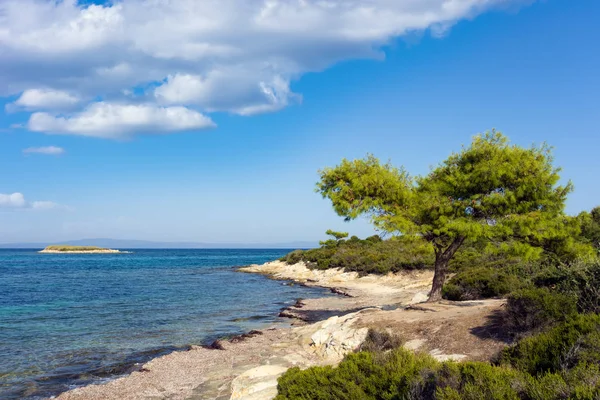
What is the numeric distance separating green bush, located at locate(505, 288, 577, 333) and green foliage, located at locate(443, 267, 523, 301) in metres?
10.1

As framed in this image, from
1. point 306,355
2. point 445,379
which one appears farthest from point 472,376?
point 306,355

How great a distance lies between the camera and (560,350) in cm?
796

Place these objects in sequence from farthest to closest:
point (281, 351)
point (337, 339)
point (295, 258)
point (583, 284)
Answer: point (295, 258)
point (281, 351)
point (337, 339)
point (583, 284)

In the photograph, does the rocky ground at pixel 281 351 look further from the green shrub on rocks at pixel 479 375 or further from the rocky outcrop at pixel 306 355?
the green shrub on rocks at pixel 479 375

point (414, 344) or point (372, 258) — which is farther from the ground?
point (372, 258)

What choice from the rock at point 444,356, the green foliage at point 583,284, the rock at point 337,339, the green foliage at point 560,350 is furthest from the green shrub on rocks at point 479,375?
the rock at point 337,339

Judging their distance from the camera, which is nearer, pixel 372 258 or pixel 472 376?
pixel 472 376

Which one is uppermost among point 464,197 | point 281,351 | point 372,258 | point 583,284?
point 464,197

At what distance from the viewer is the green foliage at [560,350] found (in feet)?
23.9

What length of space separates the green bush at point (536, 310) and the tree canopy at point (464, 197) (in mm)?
5939

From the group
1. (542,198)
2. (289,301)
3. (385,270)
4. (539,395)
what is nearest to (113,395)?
(539,395)

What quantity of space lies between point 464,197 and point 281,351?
1063 centimetres

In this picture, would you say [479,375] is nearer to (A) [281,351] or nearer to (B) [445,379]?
(B) [445,379]

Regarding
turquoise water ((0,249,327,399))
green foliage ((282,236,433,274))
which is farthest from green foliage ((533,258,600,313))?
green foliage ((282,236,433,274))
